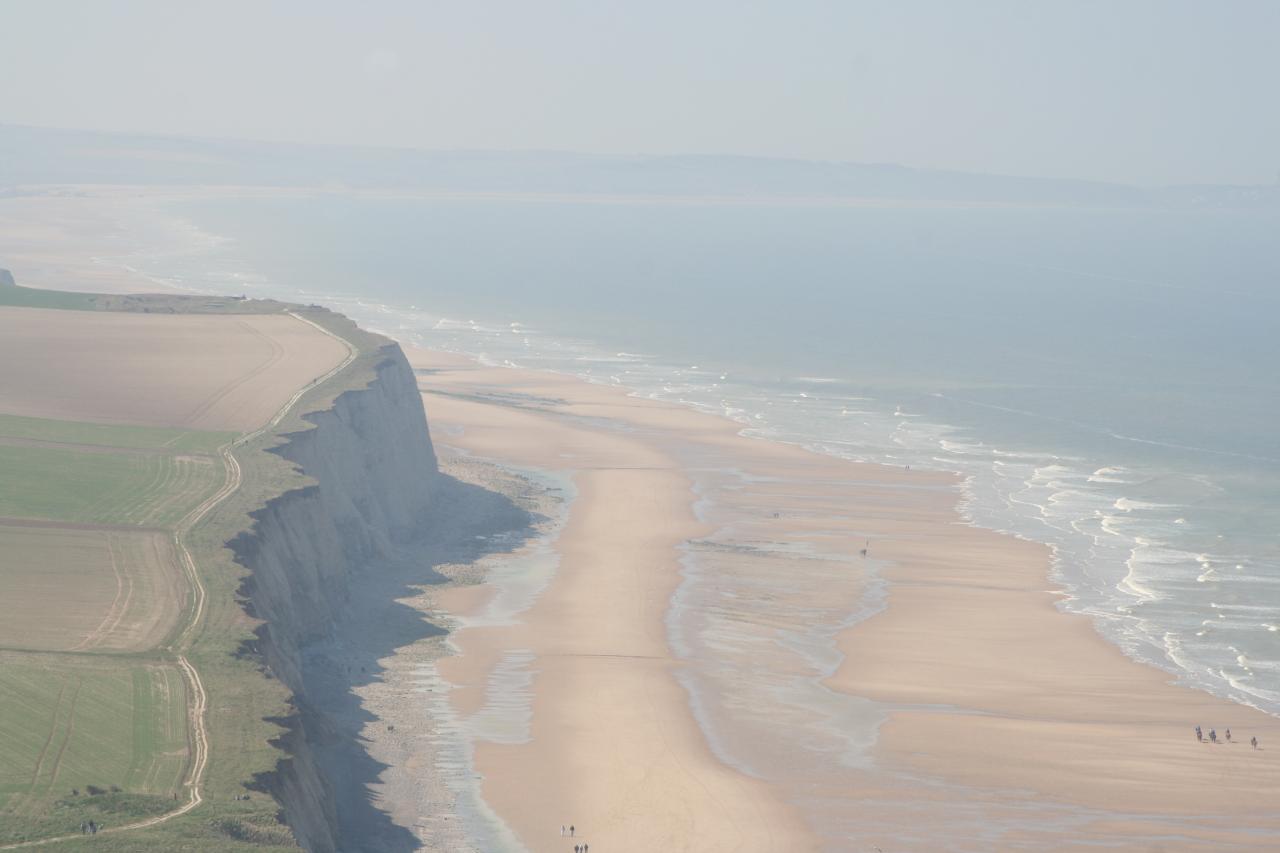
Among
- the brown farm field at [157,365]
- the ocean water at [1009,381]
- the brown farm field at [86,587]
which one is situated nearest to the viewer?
the brown farm field at [86,587]

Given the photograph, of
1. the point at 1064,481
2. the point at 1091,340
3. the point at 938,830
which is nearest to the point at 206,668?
the point at 938,830

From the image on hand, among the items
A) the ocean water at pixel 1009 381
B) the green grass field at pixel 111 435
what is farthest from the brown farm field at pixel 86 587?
the ocean water at pixel 1009 381

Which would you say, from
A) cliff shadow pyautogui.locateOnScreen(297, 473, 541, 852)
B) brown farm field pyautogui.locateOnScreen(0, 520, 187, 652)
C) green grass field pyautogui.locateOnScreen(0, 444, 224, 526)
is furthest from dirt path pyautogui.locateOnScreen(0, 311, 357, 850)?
cliff shadow pyautogui.locateOnScreen(297, 473, 541, 852)

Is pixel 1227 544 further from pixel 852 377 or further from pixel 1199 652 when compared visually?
pixel 852 377

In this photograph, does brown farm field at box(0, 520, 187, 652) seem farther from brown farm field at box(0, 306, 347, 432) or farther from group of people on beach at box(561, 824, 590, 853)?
brown farm field at box(0, 306, 347, 432)

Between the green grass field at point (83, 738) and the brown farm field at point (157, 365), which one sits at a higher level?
the brown farm field at point (157, 365)

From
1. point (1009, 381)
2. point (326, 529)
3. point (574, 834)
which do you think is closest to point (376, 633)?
point (326, 529)

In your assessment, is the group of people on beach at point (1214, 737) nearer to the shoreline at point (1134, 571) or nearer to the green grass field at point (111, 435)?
the shoreline at point (1134, 571)
